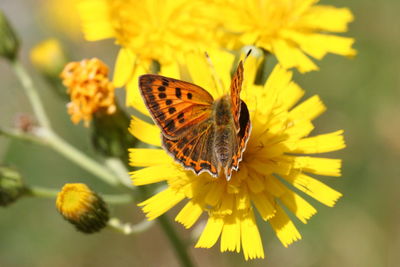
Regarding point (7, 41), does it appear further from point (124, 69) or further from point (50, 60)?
point (124, 69)

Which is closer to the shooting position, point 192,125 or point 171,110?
point 171,110

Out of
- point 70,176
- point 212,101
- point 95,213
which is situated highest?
point 212,101

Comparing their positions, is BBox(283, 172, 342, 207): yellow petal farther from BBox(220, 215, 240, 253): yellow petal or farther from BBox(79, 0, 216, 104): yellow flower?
BBox(79, 0, 216, 104): yellow flower

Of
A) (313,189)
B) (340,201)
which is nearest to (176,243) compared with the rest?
(313,189)

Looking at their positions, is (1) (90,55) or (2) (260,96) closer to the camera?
(2) (260,96)

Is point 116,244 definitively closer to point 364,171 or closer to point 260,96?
point 364,171

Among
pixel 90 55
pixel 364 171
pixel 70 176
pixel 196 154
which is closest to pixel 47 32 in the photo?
pixel 90 55
